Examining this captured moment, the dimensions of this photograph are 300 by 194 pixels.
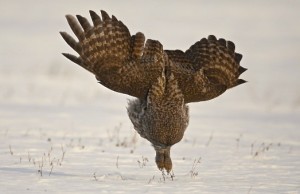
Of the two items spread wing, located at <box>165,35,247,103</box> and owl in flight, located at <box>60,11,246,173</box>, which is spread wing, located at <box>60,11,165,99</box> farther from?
spread wing, located at <box>165,35,247,103</box>

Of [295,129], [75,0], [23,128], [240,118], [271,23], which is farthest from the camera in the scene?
[75,0]

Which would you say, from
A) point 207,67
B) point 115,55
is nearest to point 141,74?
point 115,55

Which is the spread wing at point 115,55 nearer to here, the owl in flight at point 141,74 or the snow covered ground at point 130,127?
the owl in flight at point 141,74

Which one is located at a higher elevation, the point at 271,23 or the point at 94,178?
the point at 271,23

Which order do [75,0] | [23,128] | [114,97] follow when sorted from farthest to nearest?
[75,0], [114,97], [23,128]

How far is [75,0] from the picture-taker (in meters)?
44.7

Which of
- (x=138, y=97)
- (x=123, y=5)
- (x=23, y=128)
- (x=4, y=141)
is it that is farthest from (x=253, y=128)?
(x=123, y=5)

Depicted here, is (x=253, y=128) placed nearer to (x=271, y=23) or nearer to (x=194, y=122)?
(x=194, y=122)

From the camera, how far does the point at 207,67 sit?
9008 millimetres

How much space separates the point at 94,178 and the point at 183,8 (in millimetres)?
38766

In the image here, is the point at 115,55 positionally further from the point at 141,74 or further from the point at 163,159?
the point at 163,159

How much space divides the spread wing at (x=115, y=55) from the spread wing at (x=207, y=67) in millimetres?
401

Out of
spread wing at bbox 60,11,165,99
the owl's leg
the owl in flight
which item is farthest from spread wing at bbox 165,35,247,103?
the owl's leg

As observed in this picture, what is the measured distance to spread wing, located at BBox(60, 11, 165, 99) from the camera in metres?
Answer: 8.34
